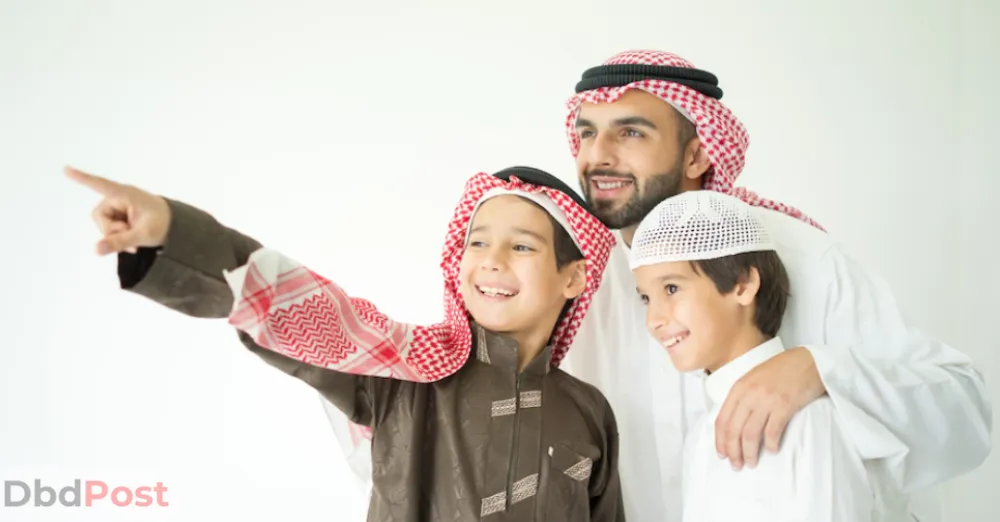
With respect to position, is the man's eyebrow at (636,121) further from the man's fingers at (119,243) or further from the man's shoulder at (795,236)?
the man's fingers at (119,243)

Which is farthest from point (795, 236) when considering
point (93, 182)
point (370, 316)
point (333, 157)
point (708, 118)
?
point (333, 157)

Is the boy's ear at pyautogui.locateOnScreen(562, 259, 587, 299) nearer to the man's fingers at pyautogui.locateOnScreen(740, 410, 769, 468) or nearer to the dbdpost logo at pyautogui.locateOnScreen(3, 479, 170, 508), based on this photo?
the man's fingers at pyautogui.locateOnScreen(740, 410, 769, 468)

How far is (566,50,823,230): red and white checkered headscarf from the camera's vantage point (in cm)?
188

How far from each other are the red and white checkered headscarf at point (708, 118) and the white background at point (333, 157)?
82 cm

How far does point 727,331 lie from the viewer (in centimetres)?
152

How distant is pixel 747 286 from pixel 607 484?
0.57 m

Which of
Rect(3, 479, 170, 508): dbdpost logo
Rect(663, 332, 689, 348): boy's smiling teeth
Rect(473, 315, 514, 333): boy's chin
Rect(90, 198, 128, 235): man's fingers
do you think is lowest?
Rect(3, 479, 170, 508): dbdpost logo

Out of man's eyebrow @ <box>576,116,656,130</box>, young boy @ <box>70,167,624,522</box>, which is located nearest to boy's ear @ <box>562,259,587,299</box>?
young boy @ <box>70,167,624,522</box>

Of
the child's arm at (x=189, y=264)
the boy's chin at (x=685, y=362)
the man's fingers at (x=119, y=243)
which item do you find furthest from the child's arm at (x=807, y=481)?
the man's fingers at (x=119, y=243)

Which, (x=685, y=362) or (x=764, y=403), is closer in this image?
(x=764, y=403)

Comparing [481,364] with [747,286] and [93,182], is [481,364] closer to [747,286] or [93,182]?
[747,286]

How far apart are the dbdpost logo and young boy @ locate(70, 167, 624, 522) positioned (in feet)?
4.42

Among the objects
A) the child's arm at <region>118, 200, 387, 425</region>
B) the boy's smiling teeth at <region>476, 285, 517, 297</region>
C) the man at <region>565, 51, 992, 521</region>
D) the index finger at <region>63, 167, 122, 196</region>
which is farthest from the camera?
the boy's smiling teeth at <region>476, 285, 517, 297</region>

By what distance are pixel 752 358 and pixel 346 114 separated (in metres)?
1.74
